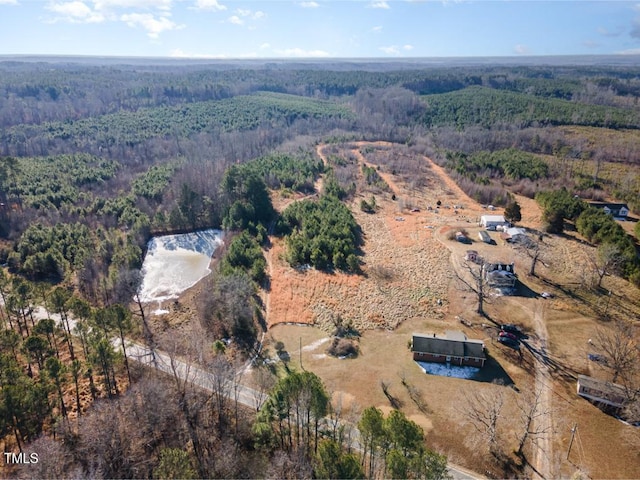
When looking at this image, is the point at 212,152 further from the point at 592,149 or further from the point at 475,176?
the point at 592,149

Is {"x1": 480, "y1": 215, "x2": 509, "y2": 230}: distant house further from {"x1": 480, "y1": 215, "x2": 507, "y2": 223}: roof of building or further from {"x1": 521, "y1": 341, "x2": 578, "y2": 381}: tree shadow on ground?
{"x1": 521, "y1": 341, "x2": 578, "y2": 381}: tree shadow on ground

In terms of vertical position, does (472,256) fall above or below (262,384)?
above

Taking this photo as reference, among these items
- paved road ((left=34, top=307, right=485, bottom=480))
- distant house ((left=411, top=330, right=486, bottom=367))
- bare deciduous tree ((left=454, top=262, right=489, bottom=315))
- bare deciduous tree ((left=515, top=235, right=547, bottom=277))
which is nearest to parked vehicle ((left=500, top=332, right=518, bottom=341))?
distant house ((left=411, top=330, right=486, bottom=367))

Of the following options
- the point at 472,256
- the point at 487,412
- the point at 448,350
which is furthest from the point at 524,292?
the point at 487,412

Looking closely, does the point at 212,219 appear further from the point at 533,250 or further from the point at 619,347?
the point at 619,347

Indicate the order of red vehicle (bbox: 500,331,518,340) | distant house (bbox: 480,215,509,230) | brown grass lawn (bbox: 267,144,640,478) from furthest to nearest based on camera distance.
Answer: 1. distant house (bbox: 480,215,509,230)
2. red vehicle (bbox: 500,331,518,340)
3. brown grass lawn (bbox: 267,144,640,478)

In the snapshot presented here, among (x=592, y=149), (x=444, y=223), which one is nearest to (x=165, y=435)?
(x=444, y=223)
